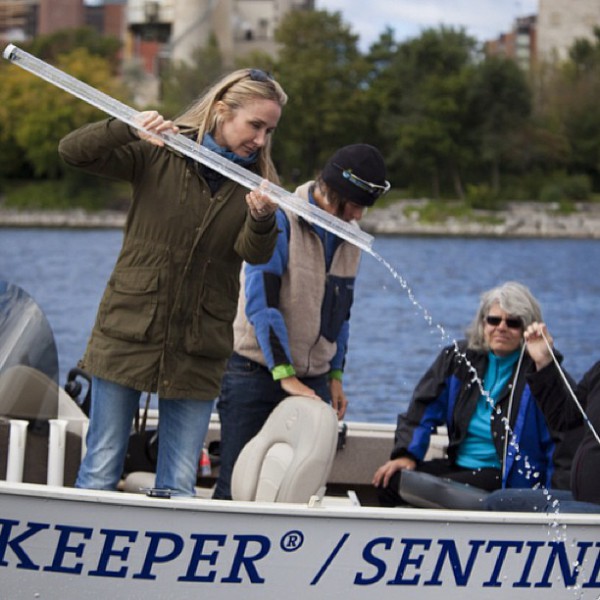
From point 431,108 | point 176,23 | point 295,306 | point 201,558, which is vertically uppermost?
point 176,23

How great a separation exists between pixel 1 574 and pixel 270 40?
92181 mm

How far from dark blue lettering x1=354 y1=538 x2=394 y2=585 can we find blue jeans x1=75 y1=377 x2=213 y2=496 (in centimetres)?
61

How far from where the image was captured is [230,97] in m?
4.49

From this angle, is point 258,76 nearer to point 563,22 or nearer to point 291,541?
point 291,541

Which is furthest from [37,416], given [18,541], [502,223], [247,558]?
[502,223]

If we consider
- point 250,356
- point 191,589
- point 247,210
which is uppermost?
point 247,210

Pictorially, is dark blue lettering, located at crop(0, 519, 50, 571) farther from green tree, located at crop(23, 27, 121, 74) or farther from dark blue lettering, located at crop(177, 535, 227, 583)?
green tree, located at crop(23, 27, 121, 74)

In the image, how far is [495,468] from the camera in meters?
5.56

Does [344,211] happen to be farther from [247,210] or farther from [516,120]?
[516,120]

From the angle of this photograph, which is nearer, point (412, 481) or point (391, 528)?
point (391, 528)

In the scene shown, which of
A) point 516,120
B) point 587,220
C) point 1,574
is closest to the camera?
point 1,574

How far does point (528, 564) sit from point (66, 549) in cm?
151

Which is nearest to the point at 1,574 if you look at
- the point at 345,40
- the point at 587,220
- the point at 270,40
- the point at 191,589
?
the point at 191,589

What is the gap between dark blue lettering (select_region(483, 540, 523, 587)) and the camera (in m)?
4.73
